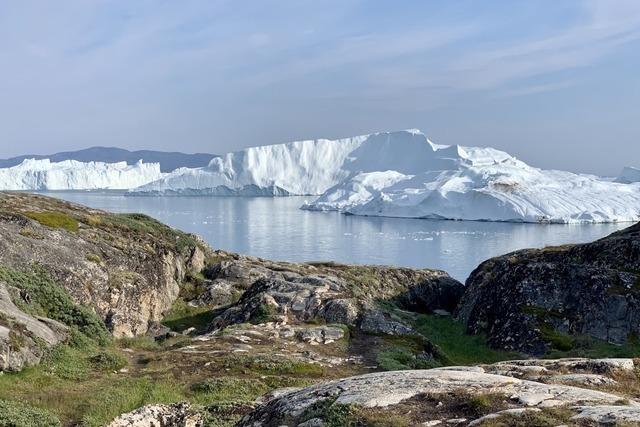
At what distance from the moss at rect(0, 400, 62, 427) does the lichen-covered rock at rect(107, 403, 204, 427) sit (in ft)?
3.83

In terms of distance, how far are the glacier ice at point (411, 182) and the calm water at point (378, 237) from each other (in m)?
5.77

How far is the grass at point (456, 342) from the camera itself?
68.9 ft

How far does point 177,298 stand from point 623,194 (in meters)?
111

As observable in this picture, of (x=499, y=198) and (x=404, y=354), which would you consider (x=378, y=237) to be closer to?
(x=499, y=198)

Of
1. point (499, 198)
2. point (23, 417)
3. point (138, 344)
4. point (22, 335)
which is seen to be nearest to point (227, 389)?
point (23, 417)

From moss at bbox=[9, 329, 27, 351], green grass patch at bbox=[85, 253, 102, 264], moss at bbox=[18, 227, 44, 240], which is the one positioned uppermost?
moss at bbox=[18, 227, 44, 240]

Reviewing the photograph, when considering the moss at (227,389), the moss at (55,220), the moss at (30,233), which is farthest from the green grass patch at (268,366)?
the moss at (55,220)

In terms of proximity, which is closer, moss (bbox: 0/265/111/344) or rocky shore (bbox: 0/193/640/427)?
rocky shore (bbox: 0/193/640/427)

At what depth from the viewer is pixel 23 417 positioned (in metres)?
8.99

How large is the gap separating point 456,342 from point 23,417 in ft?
59.9

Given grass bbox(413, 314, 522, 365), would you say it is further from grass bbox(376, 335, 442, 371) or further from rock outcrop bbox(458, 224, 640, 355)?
grass bbox(376, 335, 442, 371)

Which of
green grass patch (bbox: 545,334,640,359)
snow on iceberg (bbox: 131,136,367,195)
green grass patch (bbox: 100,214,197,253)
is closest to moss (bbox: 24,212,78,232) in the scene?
green grass patch (bbox: 100,214,197,253)

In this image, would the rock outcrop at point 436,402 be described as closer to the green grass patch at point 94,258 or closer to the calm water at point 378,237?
the green grass patch at point 94,258

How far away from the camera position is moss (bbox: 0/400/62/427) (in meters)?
Answer: 8.74
